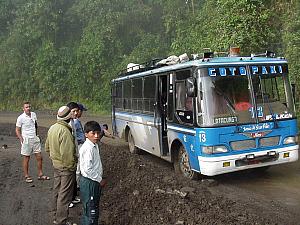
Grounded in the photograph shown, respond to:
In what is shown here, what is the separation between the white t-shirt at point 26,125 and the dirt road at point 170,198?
1.05m

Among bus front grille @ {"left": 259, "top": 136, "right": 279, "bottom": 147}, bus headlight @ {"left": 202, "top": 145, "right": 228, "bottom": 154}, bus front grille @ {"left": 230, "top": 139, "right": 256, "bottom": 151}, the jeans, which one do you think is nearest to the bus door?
bus headlight @ {"left": 202, "top": 145, "right": 228, "bottom": 154}

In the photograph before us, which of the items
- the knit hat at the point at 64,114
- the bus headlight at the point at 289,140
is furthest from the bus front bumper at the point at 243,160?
→ the knit hat at the point at 64,114

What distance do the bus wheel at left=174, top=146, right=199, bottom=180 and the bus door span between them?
2.08 ft

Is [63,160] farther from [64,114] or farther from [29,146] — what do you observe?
[29,146]

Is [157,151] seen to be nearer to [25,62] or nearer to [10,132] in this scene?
[10,132]

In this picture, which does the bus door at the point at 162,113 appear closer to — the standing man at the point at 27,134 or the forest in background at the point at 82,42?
the standing man at the point at 27,134

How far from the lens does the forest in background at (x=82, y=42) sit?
29344 millimetres

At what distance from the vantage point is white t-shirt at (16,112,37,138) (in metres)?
8.35

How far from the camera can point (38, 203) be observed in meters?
6.84

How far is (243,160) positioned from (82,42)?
27.3 metres

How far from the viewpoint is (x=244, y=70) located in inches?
294

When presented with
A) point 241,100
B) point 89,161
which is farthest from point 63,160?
point 241,100

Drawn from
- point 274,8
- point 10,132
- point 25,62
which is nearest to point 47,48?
point 25,62

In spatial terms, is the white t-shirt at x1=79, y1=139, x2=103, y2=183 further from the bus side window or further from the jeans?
the bus side window
